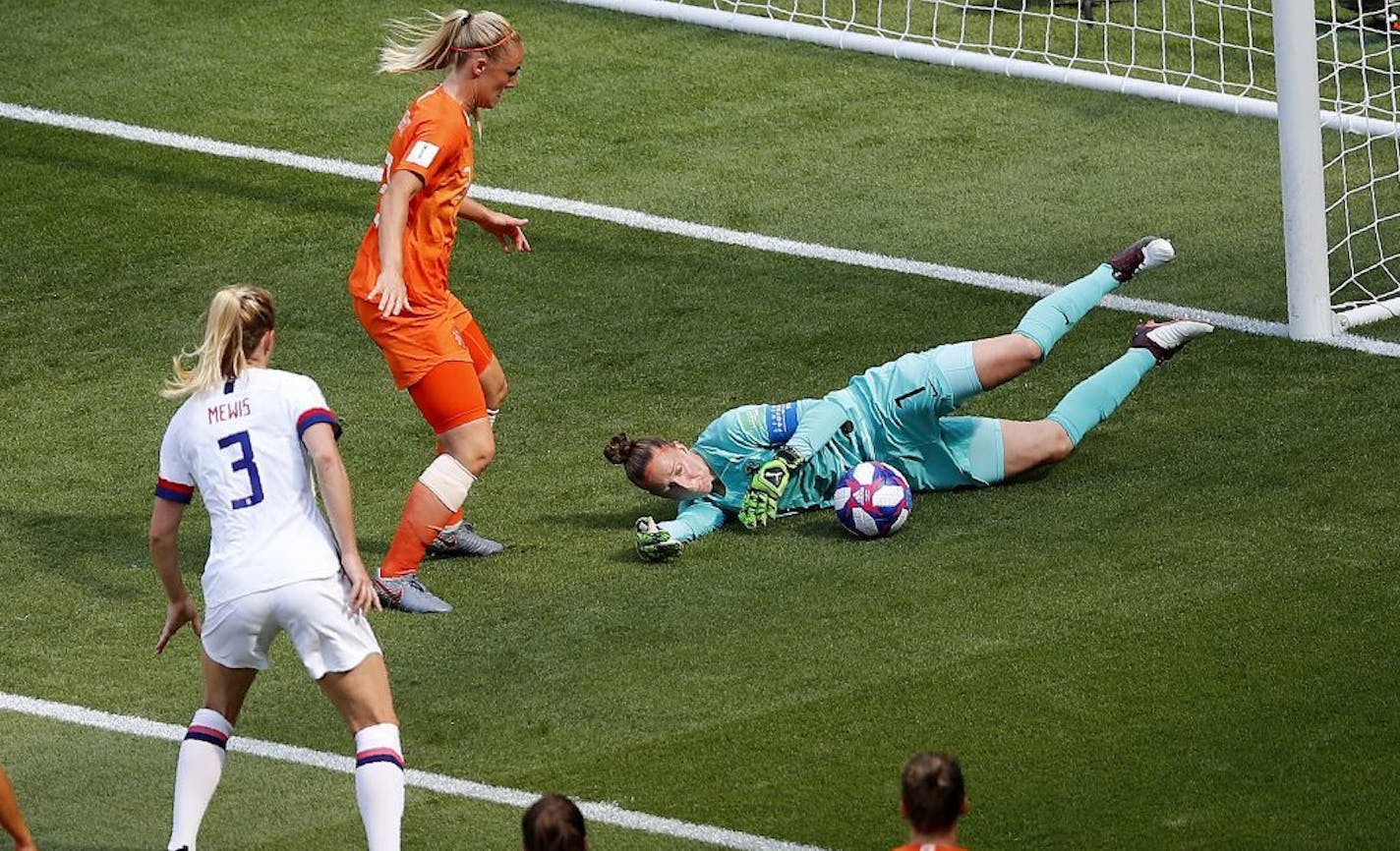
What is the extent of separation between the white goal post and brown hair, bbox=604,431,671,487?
3836mm

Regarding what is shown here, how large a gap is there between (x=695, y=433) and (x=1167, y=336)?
2.24 metres

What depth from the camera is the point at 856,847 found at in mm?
7035

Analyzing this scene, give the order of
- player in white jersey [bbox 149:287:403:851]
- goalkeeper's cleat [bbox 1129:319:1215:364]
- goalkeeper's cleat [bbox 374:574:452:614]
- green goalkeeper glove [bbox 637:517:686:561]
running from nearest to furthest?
player in white jersey [bbox 149:287:403:851] → goalkeeper's cleat [bbox 374:574:452:614] → green goalkeeper glove [bbox 637:517:686:561] → goalkeeper's cleat [bbox 1129:319:1215:364]

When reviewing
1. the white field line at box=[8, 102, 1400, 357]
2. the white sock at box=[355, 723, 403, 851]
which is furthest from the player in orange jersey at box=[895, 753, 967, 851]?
the white field line at box=[8, 102, 1400, 357]

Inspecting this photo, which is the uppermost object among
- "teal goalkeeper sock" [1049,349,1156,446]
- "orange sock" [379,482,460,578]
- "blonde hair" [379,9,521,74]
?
"blonde hair" [379,9,521,74]

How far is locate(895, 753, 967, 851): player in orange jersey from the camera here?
17.5ft

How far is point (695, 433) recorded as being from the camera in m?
10.6

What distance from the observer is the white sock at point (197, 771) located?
6.81 m

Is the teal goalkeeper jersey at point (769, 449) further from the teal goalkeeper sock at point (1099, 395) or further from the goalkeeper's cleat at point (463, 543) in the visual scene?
the teal goalkeeper sock at point (1099, 395)

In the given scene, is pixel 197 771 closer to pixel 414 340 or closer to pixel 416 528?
pixel 416 528

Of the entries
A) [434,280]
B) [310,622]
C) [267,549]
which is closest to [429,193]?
[434,280]

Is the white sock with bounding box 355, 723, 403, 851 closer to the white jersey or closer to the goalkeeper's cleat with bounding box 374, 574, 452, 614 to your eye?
the white jersey


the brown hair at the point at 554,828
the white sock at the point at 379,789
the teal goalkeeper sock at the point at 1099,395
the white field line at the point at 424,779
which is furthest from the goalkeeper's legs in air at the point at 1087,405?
the brown hair at the point at 554,828

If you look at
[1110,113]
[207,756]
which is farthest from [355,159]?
[207,756]
